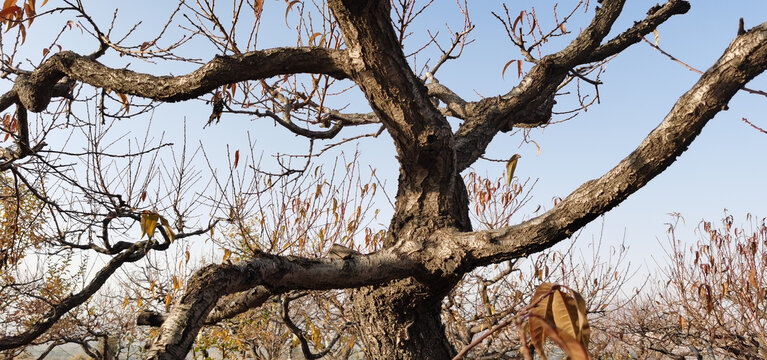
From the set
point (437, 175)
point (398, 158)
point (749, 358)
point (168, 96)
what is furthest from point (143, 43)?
point (749, 358)

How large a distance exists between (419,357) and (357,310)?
0.39 metres

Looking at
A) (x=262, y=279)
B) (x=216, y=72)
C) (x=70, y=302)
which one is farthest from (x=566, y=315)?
(x=70, y=302)

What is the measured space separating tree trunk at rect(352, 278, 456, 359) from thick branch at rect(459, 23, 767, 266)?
436 millimetres

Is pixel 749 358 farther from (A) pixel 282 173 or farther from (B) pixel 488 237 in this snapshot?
(A) pixel 282 173

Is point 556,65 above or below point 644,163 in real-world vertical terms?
above

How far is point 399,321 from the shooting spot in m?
2.48

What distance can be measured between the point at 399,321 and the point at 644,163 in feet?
4.44

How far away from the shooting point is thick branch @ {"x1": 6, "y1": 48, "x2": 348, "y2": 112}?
6.82ft

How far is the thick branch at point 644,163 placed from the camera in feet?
4.99

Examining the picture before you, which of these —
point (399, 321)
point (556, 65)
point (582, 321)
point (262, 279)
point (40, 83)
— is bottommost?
point (582, 321)

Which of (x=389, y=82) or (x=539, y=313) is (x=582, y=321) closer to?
(x=539, y=313)

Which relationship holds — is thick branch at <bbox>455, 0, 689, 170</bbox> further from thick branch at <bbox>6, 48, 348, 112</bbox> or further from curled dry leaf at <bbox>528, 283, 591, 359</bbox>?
curled dry leaf at <bbox>528, 283, 591, 359</bbox>

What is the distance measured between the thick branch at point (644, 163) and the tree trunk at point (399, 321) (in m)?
0.44

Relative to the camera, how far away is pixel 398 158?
2637mm
